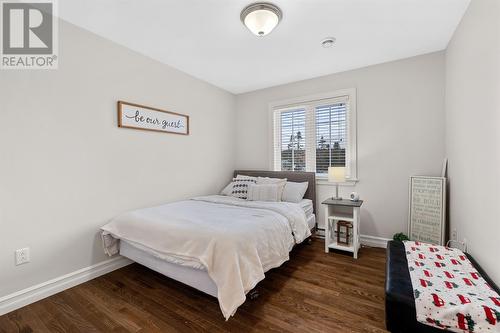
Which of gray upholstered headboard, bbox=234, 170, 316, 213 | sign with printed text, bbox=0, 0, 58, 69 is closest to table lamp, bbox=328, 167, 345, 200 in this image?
gray upholstered headboard, bbox=234, 170, 316, 213

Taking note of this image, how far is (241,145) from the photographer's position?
4.43 m

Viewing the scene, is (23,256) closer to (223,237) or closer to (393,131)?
(223,237)

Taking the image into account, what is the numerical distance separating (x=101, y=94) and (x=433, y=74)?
392cm

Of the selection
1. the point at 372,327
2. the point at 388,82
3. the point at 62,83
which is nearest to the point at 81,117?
the point at 62,83

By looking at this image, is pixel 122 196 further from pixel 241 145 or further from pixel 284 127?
pixel 284 127

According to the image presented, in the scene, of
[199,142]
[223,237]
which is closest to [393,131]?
[223,237]

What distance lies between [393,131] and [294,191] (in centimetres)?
155

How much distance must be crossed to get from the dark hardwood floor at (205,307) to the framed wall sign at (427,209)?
812 millimetres

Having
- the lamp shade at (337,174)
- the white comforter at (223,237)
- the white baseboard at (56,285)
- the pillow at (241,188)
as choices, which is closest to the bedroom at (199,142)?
the white baseboard at (56,285)

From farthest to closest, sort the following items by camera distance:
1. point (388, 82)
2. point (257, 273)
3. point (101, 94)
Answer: point (388, 82) → point (101, 94) → point (257, 273)

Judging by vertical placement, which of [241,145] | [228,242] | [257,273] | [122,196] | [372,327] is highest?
[241,145]

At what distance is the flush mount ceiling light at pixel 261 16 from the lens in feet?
6.37

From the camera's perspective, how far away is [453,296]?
130 cm

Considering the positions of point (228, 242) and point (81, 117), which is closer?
point (228, 242)
